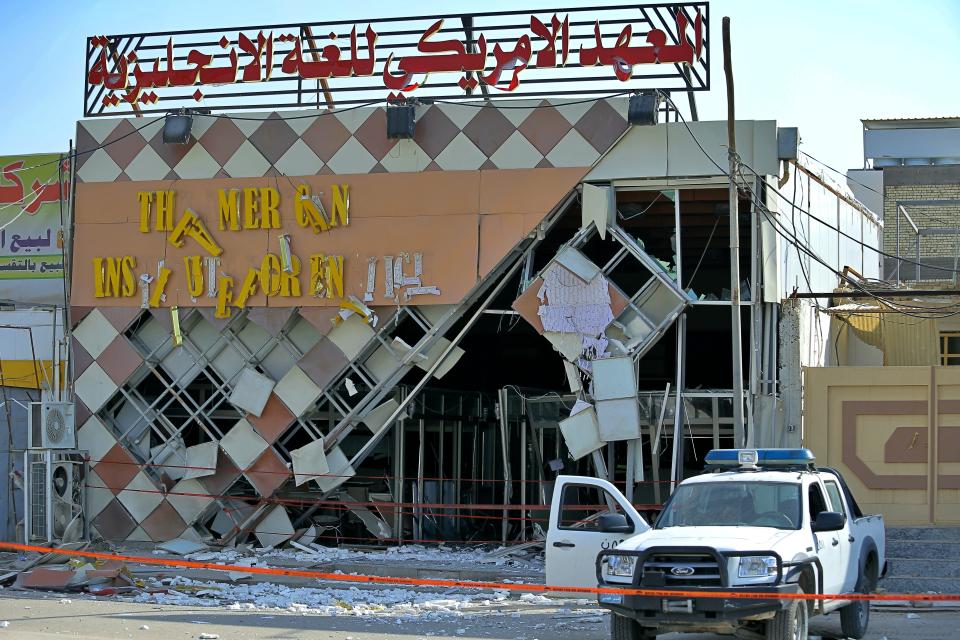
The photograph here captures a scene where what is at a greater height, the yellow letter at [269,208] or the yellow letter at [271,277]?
the yellow letter at [269,208]

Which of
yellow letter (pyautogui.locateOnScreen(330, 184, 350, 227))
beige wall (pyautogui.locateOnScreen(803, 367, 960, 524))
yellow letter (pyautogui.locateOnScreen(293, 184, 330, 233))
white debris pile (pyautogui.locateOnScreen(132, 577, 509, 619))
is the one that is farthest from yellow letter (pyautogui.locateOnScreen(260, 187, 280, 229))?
beige wall (pyautogui.locateOnScreen(803, 367, 960, 524))

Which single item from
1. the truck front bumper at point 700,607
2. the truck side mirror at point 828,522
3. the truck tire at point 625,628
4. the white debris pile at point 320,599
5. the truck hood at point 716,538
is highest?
the truck side mirror at point 828,522

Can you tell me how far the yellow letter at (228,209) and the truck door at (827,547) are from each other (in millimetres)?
11920

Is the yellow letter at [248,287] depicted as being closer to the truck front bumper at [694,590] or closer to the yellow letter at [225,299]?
the yellow letter at [225,299]

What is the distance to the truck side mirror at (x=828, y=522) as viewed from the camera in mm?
10945

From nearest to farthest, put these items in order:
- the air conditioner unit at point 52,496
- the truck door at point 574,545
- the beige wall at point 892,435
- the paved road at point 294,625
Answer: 1. the paved road at point 294,625
2. the truck door at point 574,545
3. the beige wall at point 892,435
4. the air conditioner unit at point 52,496

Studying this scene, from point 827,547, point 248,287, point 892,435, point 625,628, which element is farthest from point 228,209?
point 827,547

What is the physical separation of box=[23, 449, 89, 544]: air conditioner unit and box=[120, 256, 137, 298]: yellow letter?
2.85 m

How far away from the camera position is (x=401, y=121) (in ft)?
64.7

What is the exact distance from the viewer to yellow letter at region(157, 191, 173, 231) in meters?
21.0

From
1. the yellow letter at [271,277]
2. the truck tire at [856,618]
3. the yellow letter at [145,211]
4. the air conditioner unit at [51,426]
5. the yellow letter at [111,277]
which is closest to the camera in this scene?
the truck tire at [856,618]

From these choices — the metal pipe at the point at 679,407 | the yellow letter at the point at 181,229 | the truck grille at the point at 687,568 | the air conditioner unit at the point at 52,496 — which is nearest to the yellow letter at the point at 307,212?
the yellow letter at the point at 181,229

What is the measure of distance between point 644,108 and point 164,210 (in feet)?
27.4

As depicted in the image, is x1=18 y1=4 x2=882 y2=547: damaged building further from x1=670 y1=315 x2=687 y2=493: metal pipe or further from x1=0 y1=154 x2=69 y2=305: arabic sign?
x1=0 y1=154 x2=69 y2=305: arabic sign
